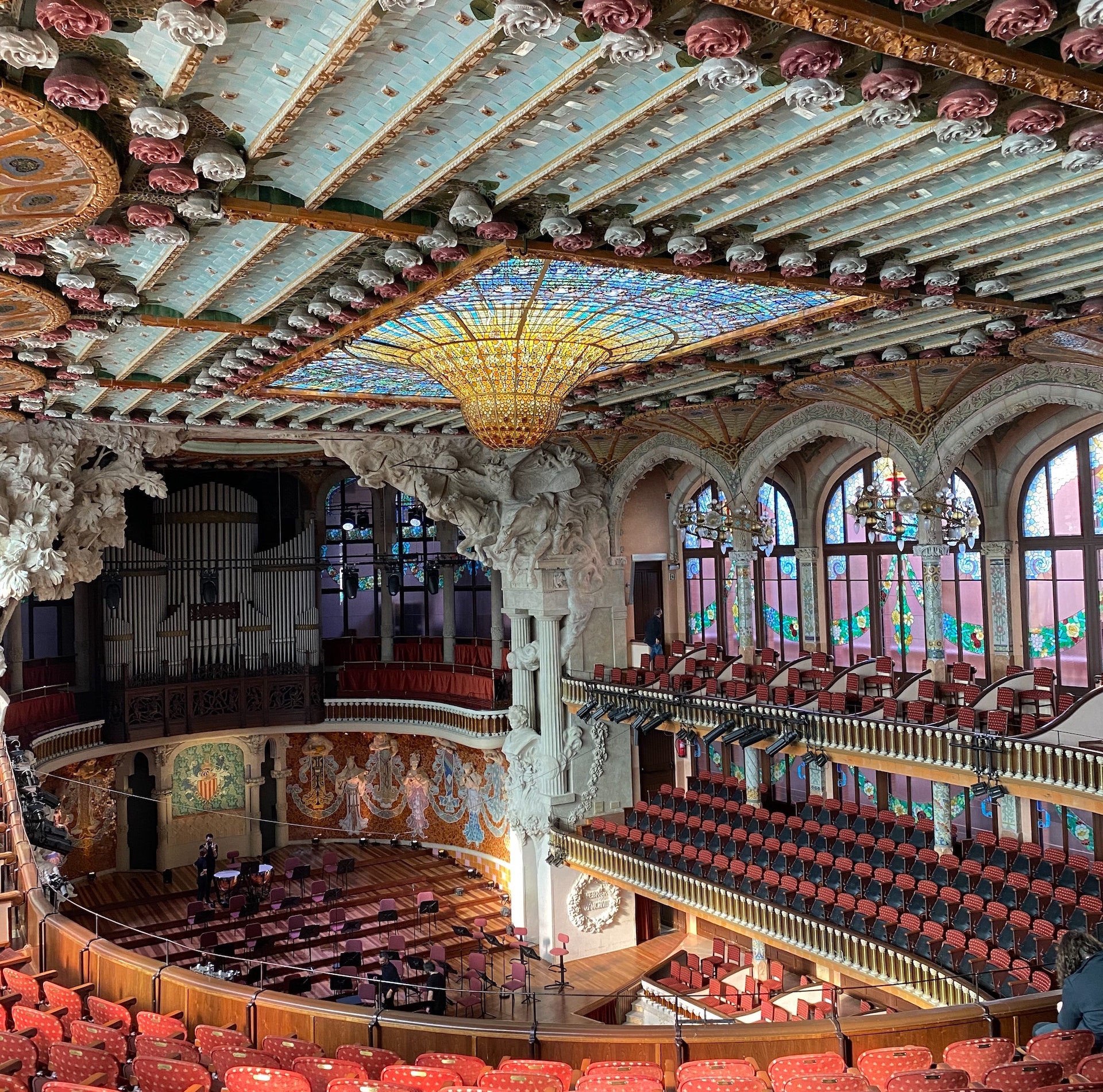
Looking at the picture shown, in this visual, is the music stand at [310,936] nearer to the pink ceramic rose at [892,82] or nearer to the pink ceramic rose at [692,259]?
the pink ceramic rose at [692,259]

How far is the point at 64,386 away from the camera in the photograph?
13664 millimetres

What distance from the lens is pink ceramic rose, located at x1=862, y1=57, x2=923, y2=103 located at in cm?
489

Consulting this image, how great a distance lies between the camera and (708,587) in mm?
23375

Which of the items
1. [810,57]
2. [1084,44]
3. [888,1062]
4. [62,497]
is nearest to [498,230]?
[810,57]

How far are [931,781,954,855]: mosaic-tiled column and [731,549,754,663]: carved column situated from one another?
4925 mm

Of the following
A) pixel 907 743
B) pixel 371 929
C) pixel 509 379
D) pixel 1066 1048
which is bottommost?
pixel 371 929

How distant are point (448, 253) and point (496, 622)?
17.3 m

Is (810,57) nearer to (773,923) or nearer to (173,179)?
(173,179)

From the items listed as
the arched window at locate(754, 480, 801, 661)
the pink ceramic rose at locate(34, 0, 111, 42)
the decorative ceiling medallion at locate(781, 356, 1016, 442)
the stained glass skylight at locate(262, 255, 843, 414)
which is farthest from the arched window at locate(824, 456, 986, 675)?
the pink ceramic rose at locate(34, 0, 111, 42)

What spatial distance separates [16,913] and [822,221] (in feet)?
32.7

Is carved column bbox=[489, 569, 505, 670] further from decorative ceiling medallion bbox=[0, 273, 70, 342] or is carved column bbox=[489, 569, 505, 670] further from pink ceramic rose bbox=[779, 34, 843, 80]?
pink ceramic rose bbox=[779, 34, 843, 80]

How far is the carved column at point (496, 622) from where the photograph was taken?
24234 millimetres

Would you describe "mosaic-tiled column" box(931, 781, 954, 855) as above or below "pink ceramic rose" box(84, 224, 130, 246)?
below

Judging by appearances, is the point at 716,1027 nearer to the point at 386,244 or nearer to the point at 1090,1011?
the point at 1090,1011
